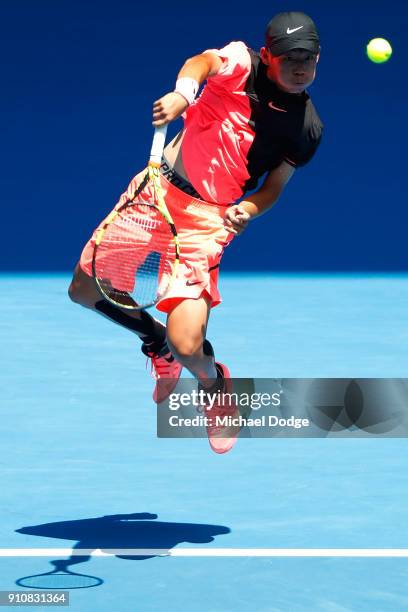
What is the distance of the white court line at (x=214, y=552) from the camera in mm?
5434

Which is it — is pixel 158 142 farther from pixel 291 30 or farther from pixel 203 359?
pixel 203 359

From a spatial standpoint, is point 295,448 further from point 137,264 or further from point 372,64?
point 372,64

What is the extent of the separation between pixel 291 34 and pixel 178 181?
82 centimetres

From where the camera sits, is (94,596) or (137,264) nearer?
(94,596)

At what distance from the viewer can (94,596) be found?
497 cm

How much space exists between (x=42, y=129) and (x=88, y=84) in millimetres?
734

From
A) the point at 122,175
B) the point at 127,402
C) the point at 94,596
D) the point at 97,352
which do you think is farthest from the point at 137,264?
the point at 122,175

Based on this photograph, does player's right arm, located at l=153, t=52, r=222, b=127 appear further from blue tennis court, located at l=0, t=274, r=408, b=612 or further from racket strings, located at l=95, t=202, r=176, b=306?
blue tennis court, located at l=0, t=274, r=408, b=612

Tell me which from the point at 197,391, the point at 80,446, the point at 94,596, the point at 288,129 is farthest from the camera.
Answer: the point at 80,446

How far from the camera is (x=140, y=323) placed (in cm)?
614

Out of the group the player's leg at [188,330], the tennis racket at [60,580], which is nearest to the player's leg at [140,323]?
the player's leg at [188,330]

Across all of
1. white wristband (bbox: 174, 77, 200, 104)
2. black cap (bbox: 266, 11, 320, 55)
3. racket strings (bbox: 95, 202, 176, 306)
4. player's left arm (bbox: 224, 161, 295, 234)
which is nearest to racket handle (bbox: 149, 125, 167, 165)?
white wristband (bbox: 174, 77, 200, 104)

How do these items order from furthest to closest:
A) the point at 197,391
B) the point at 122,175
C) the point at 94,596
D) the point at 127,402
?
the point at 122,175
the point at 127,402
the point at 197,391
the point at 94,596

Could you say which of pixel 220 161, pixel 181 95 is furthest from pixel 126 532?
pixel 181 95
